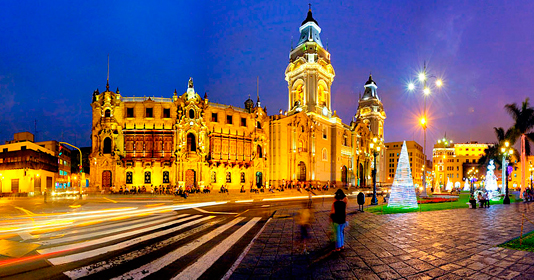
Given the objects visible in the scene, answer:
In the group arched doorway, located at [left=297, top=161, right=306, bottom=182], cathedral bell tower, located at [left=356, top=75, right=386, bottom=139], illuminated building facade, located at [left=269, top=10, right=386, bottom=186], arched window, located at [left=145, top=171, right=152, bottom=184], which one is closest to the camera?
arched window, located at [left=145, top=171, right=152, bottom=184]

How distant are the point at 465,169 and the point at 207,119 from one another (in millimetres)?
119777

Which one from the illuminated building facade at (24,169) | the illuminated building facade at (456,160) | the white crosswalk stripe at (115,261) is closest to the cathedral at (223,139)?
the illuminated building facade at (24,169)

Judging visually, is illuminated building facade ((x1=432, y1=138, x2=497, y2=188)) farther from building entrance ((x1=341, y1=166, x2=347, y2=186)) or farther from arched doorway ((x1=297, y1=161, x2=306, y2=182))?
arched doorway ((x1=297, y1=161, x2=306, y2=182))

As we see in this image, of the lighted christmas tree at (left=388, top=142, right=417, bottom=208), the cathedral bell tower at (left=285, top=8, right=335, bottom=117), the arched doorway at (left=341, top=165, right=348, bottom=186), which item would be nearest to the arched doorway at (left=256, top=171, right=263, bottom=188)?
the cathedral bell tower at (left=285, top=8, right=335, bottom=117)

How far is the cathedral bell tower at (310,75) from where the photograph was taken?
57.2 meters

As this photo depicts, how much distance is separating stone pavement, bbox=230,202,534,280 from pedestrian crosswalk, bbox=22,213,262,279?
1.21m

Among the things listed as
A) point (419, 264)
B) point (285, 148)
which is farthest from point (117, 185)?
point (419, 264)

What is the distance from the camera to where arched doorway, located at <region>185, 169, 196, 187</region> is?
4188cm

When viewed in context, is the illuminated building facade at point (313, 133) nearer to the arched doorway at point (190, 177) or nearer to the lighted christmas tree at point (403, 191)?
the arched doorway at point (190, 177)

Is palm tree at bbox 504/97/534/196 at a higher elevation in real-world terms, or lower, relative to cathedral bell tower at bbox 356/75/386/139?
lower

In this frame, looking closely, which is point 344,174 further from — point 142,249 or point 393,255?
point 142,249

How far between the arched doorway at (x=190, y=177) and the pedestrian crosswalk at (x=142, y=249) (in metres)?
29.5

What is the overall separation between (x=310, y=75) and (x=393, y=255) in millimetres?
Result: 53570

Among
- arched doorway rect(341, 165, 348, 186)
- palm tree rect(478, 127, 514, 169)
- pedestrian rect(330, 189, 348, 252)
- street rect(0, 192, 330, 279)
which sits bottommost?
arched doorway rect(341, 165, 348, 186)
